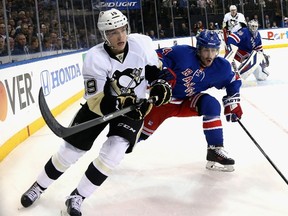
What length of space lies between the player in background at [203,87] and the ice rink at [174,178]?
18 centimetres

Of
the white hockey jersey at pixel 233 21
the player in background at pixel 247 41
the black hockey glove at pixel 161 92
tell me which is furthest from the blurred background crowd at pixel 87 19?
the white hockey jersey at pixel 233 21

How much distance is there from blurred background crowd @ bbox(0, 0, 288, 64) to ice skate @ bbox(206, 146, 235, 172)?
6.34ft

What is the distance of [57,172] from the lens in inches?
82.7

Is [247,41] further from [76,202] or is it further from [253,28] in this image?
[76,202]

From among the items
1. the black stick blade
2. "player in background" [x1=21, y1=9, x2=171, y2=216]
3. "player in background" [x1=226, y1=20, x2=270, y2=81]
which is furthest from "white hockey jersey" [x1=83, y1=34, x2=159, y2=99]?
"player in background" [x1=226, y1=20, x2=270, y2=81]

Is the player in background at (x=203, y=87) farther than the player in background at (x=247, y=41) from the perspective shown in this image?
No

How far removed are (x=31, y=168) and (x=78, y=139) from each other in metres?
1.00

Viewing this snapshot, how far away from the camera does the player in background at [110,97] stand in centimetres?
193

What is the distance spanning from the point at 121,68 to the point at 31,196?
0.77 meters

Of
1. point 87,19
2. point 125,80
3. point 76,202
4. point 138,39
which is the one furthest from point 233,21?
point 76,202

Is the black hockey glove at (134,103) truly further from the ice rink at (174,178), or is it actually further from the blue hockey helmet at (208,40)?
the blue hockey helmet at (208,40)

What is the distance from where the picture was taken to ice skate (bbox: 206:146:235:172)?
2496 millimetres

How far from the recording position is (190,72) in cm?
250

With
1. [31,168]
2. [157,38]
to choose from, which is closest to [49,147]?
[31,168]
